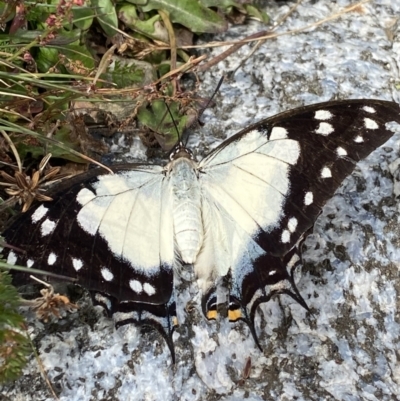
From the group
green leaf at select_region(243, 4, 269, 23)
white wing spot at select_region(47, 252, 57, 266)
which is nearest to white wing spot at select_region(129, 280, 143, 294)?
white wing spot at select_region(47, 252, 57, 266)

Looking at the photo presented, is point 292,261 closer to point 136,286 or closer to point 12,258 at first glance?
point 136,286

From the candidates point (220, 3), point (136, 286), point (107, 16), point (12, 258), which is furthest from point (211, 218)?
point (220, 3)

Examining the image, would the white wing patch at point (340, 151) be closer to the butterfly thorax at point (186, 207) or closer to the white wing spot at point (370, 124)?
the white wing spot at point (370, 124)

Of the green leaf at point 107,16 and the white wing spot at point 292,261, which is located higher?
the green leaf at point 107,16

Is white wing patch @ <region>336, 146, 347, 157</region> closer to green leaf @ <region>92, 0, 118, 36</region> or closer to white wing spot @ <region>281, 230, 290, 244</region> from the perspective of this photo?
white wing spot @ <region>281, 230, 290, 244</region>

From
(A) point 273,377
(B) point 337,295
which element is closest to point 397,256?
(B) point 337,295

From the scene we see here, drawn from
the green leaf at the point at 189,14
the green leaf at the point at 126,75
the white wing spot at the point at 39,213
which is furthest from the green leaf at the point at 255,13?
the white wing spot at the point at 39,213

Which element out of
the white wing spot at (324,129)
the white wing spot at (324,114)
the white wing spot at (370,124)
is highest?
the white wing spot at (370,124)
